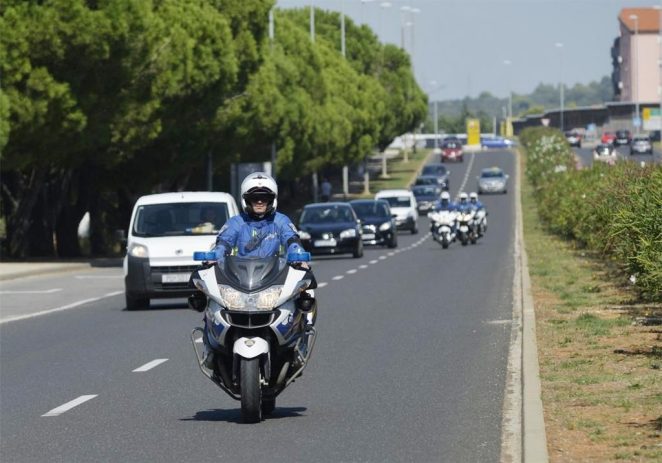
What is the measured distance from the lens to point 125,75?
4897 centimetres

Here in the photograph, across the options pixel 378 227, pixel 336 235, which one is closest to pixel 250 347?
pixel 336 235

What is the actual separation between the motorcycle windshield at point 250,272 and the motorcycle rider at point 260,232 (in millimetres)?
195

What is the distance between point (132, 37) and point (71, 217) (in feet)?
33.3

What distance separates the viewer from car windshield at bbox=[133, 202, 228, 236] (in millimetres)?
27156

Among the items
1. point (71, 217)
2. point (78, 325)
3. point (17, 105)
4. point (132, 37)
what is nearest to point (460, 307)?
point (78, 325)

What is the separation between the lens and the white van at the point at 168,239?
85.7 ft

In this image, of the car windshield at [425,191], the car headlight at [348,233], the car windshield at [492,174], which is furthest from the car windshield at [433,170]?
the car headlight at [348,233]

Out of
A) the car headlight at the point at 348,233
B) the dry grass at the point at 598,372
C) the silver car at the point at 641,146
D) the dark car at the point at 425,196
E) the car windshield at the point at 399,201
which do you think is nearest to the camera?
the dry grass at the point at 598,372

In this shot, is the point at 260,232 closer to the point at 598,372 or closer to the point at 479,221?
the point at 598,372

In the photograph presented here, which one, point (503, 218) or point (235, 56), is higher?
point (235, 56)

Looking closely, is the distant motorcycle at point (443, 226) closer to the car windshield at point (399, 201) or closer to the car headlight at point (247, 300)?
the car windshield at point (399, 201)

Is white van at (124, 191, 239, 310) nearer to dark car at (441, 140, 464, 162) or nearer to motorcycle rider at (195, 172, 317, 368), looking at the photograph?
motorcycle rider at (195, 172, 317, 368)

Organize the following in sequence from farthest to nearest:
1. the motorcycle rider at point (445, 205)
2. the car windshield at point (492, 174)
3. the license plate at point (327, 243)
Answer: the car windshield at point (492, 174), the motorcycle rider at point (445, 205), the license plate at point (327, 243)

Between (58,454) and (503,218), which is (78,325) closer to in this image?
(58,454)
